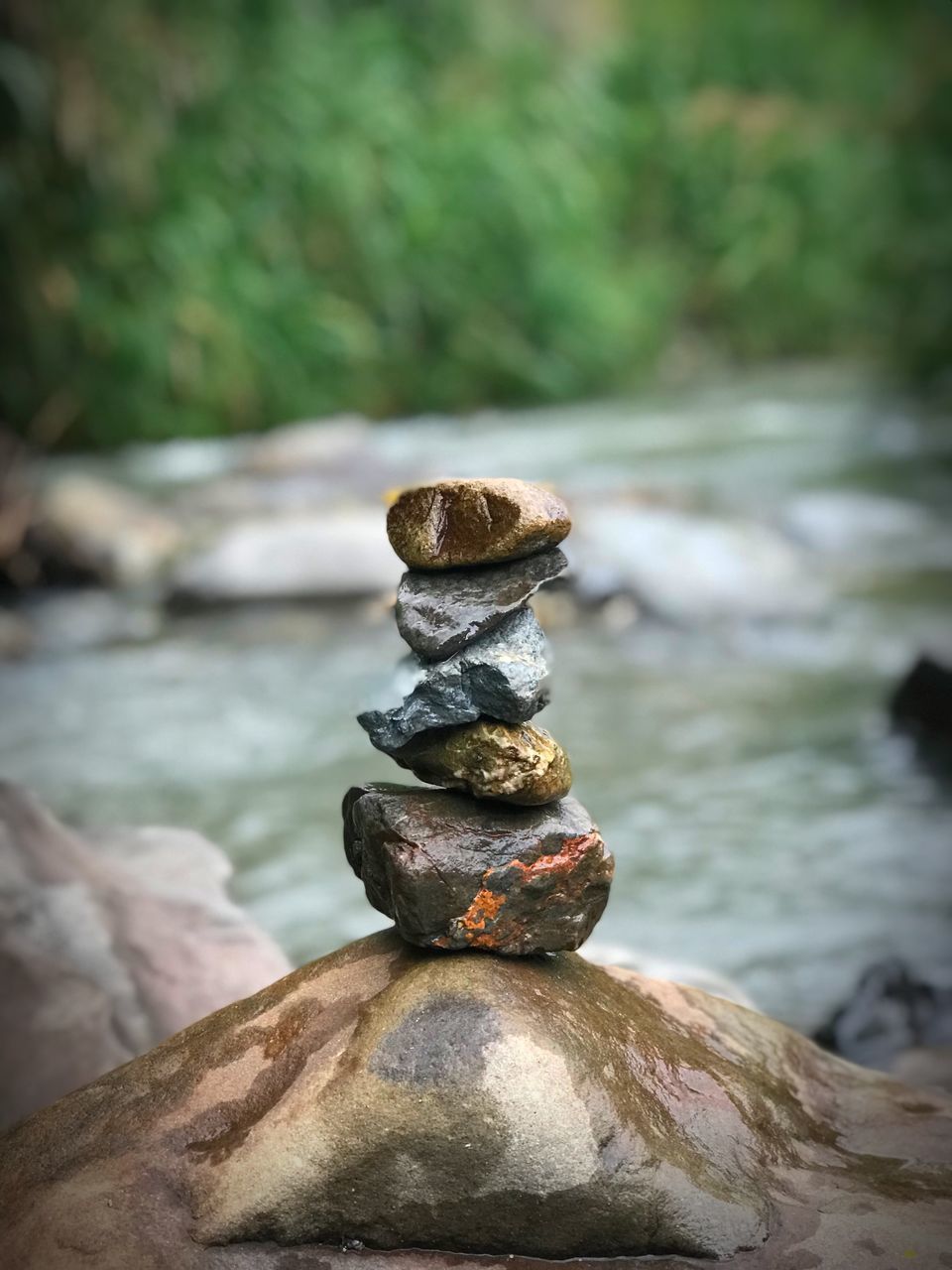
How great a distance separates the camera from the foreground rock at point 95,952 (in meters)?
2.58

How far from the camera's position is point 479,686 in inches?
82.1

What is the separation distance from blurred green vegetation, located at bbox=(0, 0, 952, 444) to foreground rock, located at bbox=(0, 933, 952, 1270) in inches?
364

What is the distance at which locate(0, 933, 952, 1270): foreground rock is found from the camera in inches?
70.6

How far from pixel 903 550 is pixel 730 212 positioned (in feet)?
37.1

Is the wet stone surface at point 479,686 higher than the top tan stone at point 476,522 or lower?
lower

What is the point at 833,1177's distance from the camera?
1970 mm

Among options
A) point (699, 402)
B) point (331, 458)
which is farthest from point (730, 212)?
point (331, 458)

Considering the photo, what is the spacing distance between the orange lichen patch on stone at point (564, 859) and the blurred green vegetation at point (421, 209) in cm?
902

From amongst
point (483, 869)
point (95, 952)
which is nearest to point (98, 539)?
point (95, 952)

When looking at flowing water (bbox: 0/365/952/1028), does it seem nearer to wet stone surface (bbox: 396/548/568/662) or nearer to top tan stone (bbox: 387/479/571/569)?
wet stone surface (bbox: 396/548/568/662)

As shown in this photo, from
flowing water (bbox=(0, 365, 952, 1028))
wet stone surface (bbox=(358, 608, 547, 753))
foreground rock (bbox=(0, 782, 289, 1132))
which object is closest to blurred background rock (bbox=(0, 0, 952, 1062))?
flowing water (bbox=(0, 365, 952, 1028))

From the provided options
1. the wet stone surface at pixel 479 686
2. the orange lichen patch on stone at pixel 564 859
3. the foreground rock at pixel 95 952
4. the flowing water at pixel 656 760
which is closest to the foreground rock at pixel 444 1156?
the orange lichen patch on stone at pixel 564 859

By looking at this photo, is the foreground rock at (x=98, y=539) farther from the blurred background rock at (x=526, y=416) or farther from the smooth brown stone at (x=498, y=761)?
the smooth brown stone at (x=498, y=761)

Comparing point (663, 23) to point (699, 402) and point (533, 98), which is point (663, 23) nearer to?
point (533, 98)
